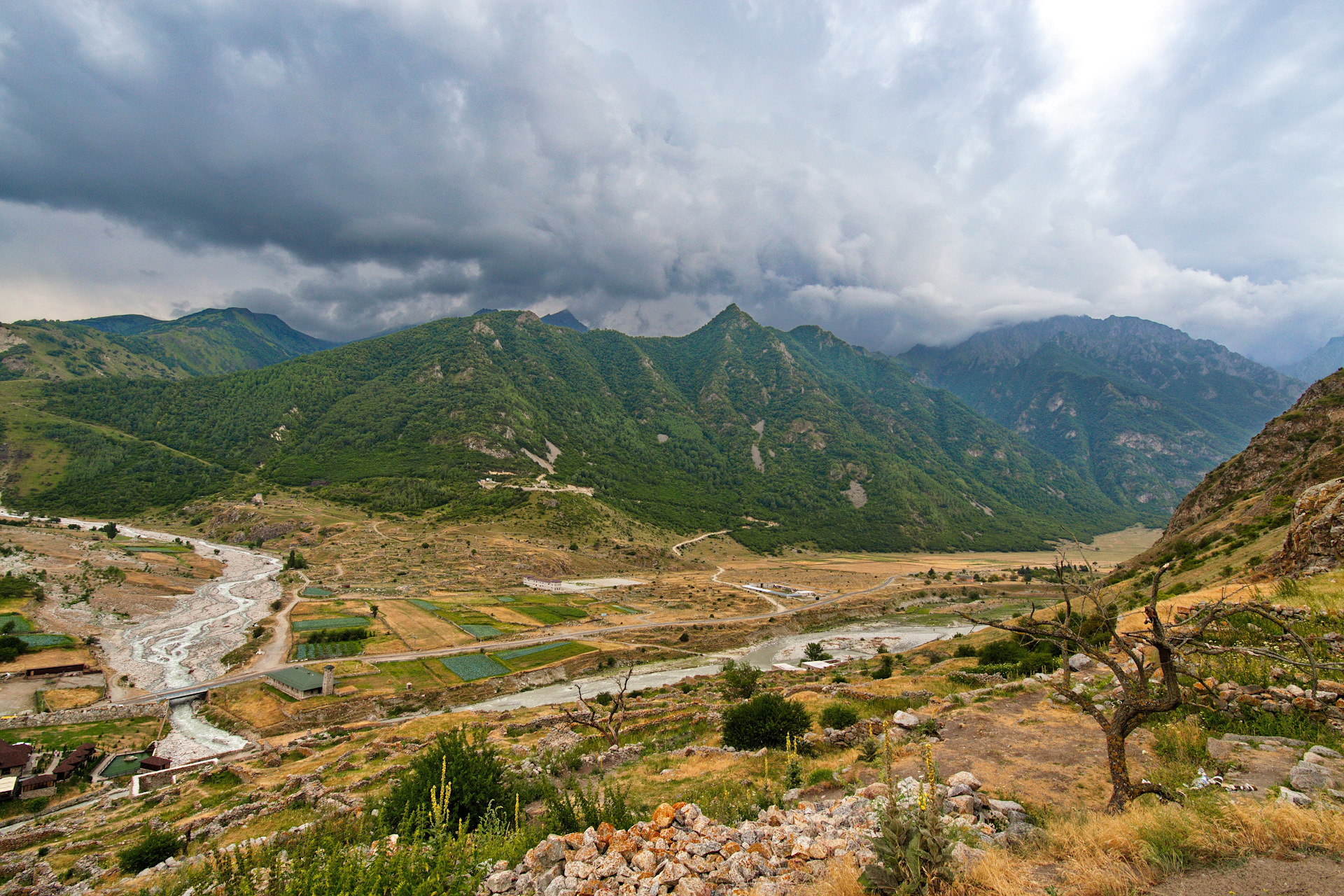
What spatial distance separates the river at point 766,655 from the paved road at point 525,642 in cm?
961

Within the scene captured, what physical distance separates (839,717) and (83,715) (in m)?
55.1

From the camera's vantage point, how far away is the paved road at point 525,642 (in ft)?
150

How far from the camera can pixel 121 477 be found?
173 meters

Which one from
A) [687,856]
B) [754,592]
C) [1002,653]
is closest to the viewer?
[687,856]

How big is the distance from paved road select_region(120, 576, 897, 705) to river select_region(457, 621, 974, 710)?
961 centimetres

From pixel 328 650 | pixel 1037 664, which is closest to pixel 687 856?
pixel 1037 664

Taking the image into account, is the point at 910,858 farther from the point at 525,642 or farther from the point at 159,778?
the point at 525,642

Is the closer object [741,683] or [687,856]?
[687,856]

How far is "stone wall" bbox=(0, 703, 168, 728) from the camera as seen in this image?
1464 inches

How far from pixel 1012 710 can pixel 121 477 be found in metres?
249

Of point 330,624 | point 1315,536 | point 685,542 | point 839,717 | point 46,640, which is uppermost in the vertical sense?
point 1315,536

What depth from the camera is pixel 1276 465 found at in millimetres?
55938

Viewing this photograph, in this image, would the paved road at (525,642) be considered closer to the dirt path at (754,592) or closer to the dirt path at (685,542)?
the dirt path at (754,592)

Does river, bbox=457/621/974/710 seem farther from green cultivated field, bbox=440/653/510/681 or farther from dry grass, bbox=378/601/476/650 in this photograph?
dry grass, bbox=378/601/476/650
